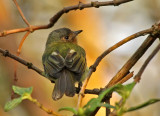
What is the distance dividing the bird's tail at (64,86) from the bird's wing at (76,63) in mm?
83

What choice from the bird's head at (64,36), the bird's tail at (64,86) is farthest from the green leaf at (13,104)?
the bird's head at (64,36)

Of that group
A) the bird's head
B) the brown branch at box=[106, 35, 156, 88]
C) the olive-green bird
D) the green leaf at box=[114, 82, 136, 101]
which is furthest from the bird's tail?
the green leaf at box=[114, 82, 136, 101]

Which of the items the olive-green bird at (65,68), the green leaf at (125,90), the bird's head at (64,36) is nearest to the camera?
the green leaf at (125,90)

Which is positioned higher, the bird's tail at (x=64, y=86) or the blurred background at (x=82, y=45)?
the blurred background at (x=82, y=45)

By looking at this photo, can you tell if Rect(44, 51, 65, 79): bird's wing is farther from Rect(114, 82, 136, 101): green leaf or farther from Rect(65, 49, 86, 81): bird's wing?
Rect(114, 82, 136, 101): green leaf

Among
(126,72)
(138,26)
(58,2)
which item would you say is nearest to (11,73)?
(58,2)

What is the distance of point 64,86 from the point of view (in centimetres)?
368

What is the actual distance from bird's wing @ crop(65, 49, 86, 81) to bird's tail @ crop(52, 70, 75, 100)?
0.08 metres

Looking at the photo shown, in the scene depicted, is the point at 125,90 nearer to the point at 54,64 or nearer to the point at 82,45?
the point at 54,64

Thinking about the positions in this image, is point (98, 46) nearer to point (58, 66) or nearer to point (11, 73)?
point (11, 73)

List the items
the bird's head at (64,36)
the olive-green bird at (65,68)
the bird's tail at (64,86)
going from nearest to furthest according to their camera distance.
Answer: the bird's tail at (64,86), the olive-green bird at (65,68), the bird's head at (64,36)

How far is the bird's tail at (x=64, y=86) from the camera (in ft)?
11.4

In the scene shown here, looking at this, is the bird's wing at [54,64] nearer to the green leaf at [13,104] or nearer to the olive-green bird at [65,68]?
the olive-green bird at [65,68]

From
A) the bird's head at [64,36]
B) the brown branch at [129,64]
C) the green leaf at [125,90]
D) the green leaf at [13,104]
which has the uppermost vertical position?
the bird's head at [64,36]
